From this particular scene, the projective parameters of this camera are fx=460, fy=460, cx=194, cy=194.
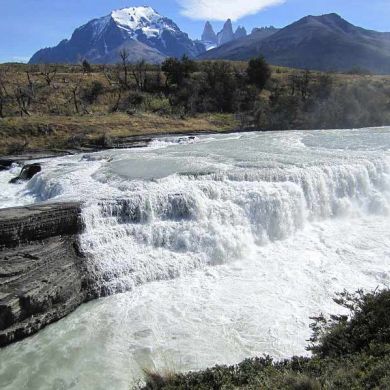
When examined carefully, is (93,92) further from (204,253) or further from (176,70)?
(204,253)

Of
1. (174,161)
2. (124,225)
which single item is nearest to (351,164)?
(174,161)

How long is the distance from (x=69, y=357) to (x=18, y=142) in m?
24.6

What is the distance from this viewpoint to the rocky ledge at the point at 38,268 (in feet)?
37.8

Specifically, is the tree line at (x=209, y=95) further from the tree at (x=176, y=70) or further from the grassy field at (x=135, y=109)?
the grassy field at (x=135, y=109)

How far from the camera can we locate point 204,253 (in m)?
15.7

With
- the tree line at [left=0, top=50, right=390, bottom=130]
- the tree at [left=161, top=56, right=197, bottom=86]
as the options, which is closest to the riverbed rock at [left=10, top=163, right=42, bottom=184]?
the tree line at [left=0, top=50, right=390, bottom=130]

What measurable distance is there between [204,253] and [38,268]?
5556mm

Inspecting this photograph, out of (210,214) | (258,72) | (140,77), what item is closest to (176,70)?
(140,77)

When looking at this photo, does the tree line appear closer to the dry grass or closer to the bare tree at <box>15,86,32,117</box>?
the bare tree at <box>15,86,32,117</box>

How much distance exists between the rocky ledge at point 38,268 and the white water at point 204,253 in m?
0.38

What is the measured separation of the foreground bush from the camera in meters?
6.48

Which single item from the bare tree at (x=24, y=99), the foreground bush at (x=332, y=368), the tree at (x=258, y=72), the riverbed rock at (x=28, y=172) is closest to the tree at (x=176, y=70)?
the tree at (x=258, y=72)

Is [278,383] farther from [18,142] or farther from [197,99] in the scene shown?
[197,99]

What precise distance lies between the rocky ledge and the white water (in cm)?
38
